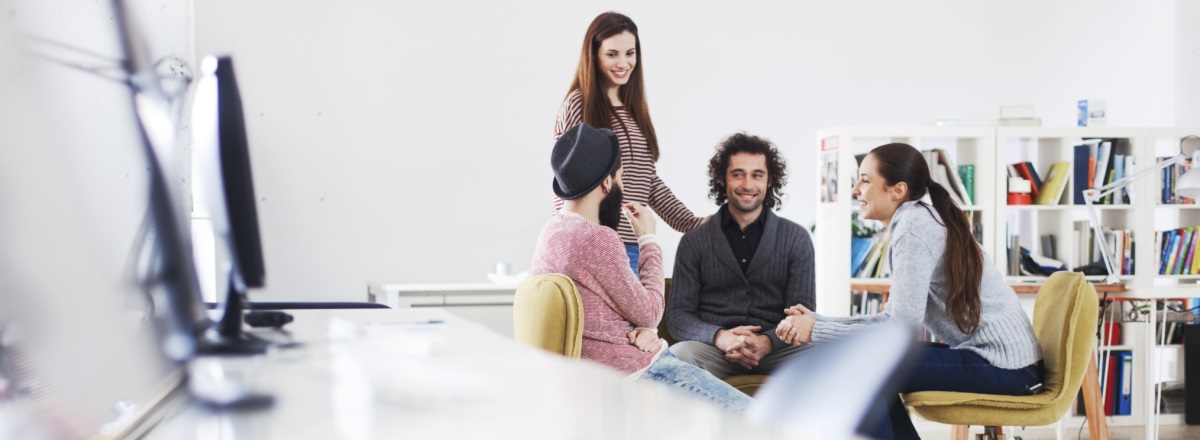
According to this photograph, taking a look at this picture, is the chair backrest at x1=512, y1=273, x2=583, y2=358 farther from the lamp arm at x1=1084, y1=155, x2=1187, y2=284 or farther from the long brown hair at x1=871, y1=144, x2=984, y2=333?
the lamp arm at x1=1084, y1=155, x2=1187, y2=284

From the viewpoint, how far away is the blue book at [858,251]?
398 cm

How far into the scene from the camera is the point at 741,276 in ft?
9.32

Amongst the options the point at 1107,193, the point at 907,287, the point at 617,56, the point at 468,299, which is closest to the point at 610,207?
the point at 617,56

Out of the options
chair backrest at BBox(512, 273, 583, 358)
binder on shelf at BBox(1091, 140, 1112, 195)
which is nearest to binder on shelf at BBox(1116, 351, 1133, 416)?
binder on shelf at BBox(1091, 140, 1112, 195)

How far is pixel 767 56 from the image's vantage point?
5.39 m

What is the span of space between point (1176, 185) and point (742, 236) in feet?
5.92

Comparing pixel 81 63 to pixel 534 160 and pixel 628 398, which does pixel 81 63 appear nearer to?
pixel 628 398

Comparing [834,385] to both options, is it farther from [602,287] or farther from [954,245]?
[954,245]

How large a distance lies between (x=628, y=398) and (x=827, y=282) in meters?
3.67


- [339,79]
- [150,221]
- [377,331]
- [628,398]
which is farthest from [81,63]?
[339,79]

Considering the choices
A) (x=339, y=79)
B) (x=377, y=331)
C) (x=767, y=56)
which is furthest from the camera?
(x=767, y=56)

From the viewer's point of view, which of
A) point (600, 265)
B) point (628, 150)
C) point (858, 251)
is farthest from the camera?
point (858, 251)

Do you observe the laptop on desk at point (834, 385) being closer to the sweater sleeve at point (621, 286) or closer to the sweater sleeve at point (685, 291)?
the sweater sleeve at point (621, 286)

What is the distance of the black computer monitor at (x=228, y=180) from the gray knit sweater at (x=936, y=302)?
1976mm
